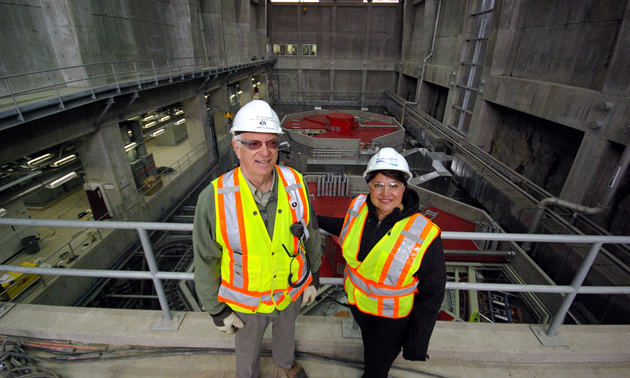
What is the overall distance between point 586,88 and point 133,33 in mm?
14698

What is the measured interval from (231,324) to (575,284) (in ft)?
7.99

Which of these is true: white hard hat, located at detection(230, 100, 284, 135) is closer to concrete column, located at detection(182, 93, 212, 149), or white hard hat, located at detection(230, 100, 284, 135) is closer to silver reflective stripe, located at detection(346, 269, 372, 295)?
silver reflective stripe, located at detection(346, 269, 372, 295)

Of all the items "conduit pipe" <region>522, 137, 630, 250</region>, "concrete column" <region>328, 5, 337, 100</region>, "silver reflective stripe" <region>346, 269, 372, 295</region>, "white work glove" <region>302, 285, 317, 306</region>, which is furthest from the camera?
→ "concrete column" <region>328, 5, 337, 100</region>

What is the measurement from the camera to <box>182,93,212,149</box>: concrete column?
47.1 feet

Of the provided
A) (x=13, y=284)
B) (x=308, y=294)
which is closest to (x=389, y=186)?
(x=308, y=294)

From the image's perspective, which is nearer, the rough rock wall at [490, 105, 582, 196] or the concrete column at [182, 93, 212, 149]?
the rough rock wall at [490, 105, 582, 196]

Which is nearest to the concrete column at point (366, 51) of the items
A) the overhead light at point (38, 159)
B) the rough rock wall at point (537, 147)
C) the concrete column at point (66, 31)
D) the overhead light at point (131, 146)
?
the rough rock wall at point (537, 147)

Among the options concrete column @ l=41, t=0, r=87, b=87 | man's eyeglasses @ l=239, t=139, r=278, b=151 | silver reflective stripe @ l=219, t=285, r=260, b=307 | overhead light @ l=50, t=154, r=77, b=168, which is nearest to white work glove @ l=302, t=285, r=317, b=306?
silver reflective stripe @ l=219, t=285, r=260, b=307

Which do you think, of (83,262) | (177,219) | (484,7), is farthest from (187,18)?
(484,7)

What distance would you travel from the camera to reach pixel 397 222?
5.53 ft

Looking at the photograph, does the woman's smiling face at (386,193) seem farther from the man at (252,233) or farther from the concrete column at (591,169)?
the concrete column at (591,169)

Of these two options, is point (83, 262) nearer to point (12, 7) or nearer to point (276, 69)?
point (12, 7)

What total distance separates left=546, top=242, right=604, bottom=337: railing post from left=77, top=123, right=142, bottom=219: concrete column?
10.5 m

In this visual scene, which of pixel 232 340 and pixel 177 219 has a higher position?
pixel 232 340
